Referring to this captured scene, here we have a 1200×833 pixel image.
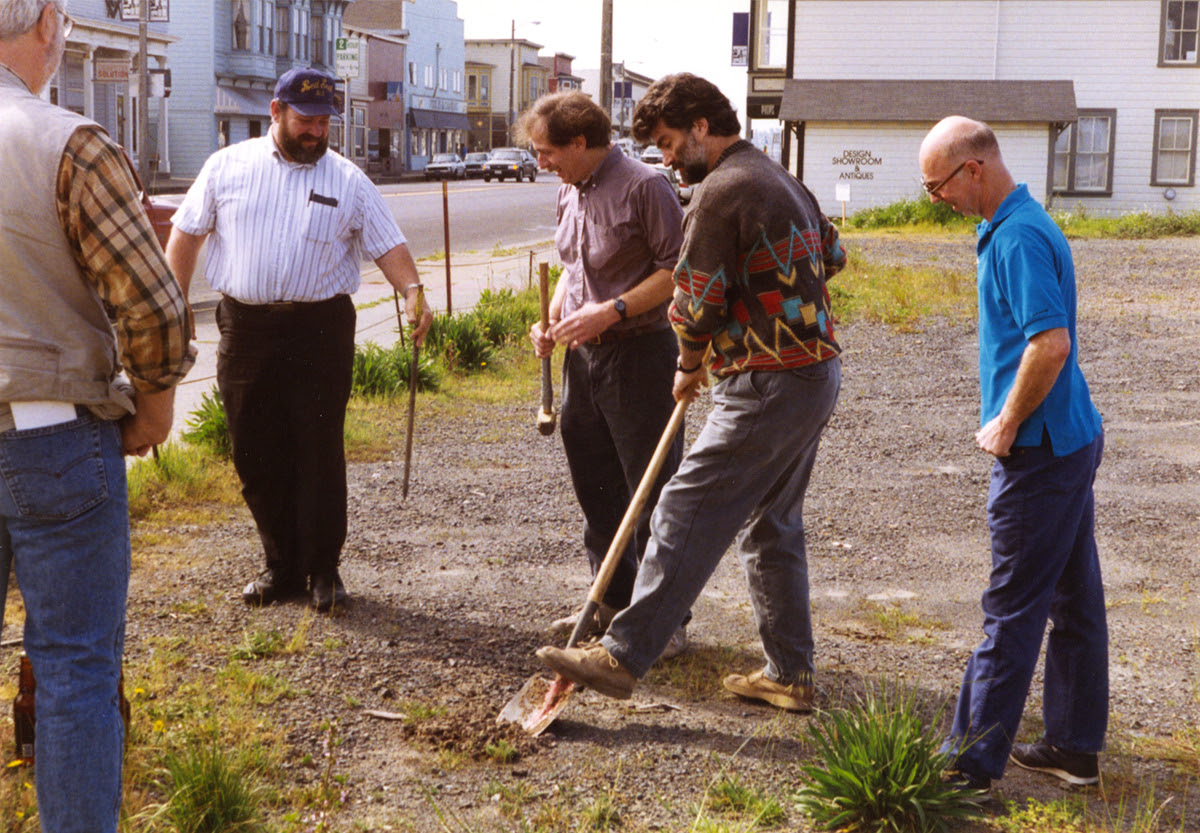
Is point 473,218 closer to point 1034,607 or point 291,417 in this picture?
point 291,417

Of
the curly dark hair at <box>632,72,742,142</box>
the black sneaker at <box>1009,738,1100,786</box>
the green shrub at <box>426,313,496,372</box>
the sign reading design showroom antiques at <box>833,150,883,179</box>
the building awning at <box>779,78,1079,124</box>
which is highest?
the building awning at <box>779,78,1079,124</box>

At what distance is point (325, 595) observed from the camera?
528 cm

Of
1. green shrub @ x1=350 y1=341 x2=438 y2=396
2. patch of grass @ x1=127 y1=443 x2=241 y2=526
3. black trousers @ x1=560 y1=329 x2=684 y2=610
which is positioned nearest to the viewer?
black trousers @ x1=560 y1=329 x2=684 y2=610

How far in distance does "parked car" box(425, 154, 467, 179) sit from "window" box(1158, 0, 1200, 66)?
1351 inches

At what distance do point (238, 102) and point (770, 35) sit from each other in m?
25.7

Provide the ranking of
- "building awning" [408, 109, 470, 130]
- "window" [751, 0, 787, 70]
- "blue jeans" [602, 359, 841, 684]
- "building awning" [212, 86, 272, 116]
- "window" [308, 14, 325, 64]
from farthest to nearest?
"building awning" [408, 109, 470, 130], "window" [308, 14, 325, 64], "building awning" [212, 86, 272, 116], "window" [751, 0, 787, 70], "blue jeans" [602, 359, 841, 684]

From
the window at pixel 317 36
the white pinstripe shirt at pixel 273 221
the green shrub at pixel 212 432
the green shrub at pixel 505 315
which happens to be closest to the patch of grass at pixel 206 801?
the white pinstripe shirt at pixel 273 221

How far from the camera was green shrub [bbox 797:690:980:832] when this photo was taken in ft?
11.1

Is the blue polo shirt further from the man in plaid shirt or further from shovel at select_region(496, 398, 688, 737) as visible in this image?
the man in plaid shirt

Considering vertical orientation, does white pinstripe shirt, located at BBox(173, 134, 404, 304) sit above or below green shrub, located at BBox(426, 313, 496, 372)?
above

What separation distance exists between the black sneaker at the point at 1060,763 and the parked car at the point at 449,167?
57.6m

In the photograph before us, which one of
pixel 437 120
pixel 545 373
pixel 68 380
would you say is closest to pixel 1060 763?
pixel 545 373

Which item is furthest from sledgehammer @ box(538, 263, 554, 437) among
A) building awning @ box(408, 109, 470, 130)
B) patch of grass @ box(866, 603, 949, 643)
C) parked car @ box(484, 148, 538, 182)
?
building awning @ box(408, 109, 470, 130)

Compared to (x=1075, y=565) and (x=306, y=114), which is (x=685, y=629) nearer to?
(x=1075, y=565)
